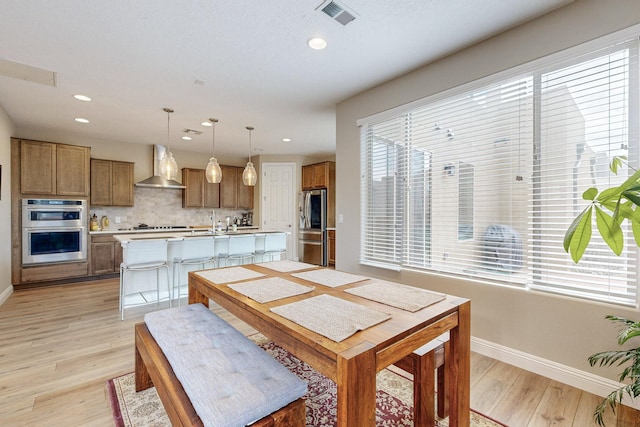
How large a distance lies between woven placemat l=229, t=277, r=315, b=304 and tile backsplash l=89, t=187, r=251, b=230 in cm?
509

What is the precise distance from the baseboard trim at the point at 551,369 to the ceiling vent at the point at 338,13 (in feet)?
9.07

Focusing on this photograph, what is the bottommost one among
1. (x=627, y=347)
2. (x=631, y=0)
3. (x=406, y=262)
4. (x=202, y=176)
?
(x=627, y=347)

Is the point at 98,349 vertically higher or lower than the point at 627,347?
lower

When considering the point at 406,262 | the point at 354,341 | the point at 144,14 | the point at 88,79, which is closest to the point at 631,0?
the point at 406,262

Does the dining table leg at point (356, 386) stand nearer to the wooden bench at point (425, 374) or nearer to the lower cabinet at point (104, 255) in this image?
the wooden bench at point (425, 374)

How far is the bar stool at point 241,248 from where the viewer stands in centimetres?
421

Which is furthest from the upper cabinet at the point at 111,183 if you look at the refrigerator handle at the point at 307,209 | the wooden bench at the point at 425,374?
the wooden bench at the point at 425,374

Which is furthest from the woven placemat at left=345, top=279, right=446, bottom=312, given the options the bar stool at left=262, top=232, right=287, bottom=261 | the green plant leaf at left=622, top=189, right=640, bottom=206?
the bar stool at left=262, top=232, right=287, bottom=261

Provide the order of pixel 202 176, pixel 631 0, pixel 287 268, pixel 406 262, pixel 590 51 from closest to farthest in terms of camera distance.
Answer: pixel 631 0 < pixel 590 51 < pixel 287 268 < pixel 406 262 < pixel 202 176

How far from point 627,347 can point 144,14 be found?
3873 millimetres

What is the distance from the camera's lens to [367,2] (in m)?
1.91

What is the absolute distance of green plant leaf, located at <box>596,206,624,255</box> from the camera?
1106 millimetres

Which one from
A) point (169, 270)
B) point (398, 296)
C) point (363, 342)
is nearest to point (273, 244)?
point (169, 270)

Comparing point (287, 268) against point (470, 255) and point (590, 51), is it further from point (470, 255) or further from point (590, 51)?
point (590, 51)
